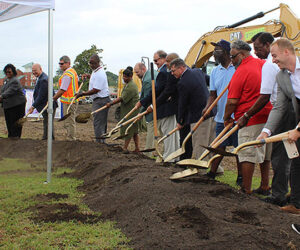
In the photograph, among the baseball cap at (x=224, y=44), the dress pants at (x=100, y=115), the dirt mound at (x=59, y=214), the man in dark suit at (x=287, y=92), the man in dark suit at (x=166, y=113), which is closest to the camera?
the man in dark suit at (x=287, y=92)

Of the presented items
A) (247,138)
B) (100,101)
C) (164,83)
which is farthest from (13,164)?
(247,138)

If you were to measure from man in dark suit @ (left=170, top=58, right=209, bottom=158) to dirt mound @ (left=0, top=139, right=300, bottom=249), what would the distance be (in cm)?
86

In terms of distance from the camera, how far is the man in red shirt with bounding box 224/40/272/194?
461 centimetres

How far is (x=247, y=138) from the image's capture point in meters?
4.65

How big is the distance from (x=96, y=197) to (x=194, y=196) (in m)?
1.44

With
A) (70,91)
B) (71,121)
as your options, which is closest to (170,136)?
(71,121)

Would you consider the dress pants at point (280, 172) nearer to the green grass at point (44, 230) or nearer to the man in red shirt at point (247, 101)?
the man in red shirt at point (247, 101)

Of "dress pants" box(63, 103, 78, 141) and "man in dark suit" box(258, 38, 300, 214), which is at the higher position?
"man in dark suit" box(258, 38, 300, 214)

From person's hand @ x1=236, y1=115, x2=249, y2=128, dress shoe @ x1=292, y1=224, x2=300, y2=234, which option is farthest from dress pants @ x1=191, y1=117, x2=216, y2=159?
dress shoe @ x1=292, y1=224, x2=300, y2=234

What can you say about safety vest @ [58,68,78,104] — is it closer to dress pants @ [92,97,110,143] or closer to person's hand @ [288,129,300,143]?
dress pants @ [92,97,110,143]

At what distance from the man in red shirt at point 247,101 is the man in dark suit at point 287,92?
0.61m

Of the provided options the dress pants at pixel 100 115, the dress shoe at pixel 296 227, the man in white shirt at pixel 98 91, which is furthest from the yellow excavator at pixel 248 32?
the dress shoe at pixel 296 227

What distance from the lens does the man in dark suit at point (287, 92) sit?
368cm

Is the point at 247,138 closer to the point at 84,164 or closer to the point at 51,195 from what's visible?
the point at 51,195
